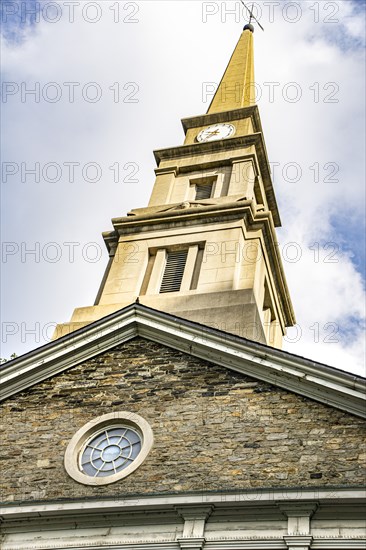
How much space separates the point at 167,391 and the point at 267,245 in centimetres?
1116

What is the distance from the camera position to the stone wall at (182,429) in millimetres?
13844

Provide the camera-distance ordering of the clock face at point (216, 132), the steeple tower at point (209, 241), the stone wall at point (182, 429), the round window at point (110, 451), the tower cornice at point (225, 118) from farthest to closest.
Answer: the tower cornice at point (225, 118), the clock face at point (216, 132), the steeple tower at point (209, 241), the round window at point (110, 451), the stone wall at point (182, 429)

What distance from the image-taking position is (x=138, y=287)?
23.9 meters

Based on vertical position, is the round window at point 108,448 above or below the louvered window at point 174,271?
below

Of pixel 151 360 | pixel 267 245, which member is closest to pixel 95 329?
pixel 151 360

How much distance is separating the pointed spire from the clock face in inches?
39.0

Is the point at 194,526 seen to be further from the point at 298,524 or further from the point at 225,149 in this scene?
the point at 225,149

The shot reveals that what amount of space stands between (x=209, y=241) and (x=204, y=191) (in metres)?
3.87

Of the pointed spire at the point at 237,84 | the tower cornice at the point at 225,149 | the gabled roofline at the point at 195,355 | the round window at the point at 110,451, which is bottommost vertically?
the round window at the point at 110,451

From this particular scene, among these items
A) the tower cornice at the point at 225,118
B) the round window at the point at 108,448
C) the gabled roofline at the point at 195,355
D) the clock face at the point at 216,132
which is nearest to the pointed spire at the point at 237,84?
the tower cornice at the point at 225,118

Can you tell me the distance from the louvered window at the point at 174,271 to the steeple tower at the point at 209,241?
0.10 feet

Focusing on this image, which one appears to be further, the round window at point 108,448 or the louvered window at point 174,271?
the louvered window at point 174,271

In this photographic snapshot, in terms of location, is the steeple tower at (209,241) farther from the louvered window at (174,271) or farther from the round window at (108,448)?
the round window at (108,448)

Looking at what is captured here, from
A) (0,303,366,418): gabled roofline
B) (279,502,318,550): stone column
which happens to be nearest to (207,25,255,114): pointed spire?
(0,303,366,418): gabled roofline
